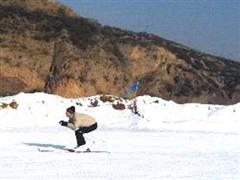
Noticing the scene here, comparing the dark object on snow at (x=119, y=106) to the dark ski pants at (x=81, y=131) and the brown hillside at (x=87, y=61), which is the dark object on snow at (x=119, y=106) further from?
the dark ski pants at (x=81, y=131)

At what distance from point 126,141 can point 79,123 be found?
3424mm

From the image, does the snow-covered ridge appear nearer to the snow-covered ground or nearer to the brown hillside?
the snow-covered ground

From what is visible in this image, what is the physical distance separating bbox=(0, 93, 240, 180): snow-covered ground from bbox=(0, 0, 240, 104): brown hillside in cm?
669

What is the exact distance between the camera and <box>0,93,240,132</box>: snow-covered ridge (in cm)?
2361

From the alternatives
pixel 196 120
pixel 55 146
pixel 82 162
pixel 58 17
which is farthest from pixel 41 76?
pixel 82 162

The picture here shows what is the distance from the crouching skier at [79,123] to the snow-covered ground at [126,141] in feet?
1.75

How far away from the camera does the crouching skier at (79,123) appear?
1445cm

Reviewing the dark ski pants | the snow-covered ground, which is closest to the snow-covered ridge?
the snow-covered ground

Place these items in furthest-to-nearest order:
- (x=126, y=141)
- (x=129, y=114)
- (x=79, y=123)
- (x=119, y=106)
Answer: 1. (x=119, y=106)
2. (x=129, y=114)
3. (x=126, y=141)
4. (x=79, y=123)

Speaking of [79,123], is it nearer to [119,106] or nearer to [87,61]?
[119,106]

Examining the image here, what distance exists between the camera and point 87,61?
36.8 meters

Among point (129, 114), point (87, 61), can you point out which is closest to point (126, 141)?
point (129, 114)

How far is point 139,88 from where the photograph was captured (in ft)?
130

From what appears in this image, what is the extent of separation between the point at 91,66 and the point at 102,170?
25160 millimetres
